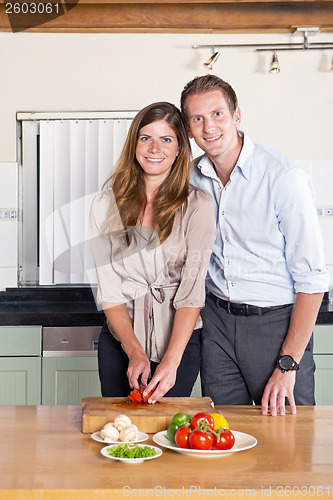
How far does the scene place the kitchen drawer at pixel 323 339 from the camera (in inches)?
113

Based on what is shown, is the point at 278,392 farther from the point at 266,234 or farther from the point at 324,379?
the point at 324,379

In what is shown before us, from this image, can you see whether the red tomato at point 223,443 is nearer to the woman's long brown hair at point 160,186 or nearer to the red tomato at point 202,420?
the red tomato at point 202,420

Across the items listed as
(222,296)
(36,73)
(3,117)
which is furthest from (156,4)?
(222,296)

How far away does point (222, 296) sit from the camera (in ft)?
6.05

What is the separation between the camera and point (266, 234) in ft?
5.81

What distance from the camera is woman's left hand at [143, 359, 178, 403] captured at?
1540 mm

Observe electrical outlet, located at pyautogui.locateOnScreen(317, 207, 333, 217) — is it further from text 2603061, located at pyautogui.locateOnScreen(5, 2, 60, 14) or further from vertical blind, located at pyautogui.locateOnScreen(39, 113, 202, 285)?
text 2603061, located at pyautogui.locateOnScreen(5, 2, 60, 14)

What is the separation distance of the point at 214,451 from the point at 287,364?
1.79ft

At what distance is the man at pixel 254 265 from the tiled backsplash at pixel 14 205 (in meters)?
1.74

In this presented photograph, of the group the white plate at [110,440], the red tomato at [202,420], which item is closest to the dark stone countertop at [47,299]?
the white plate at [110,440]

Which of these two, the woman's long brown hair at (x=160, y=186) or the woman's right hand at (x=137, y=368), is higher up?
the woman's long brown hair at (x=160, y=186)

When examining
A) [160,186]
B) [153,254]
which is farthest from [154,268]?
[160,186]

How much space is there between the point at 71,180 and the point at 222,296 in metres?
1.86

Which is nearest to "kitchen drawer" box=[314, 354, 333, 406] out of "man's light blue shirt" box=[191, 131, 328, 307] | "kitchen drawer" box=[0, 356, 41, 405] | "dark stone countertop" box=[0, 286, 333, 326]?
"dark stone countertop" box=[0, 286, 333, 326]
